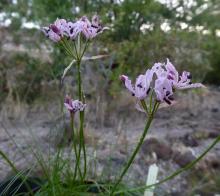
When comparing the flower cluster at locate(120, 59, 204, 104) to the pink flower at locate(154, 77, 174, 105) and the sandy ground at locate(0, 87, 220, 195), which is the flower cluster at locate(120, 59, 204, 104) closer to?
the pink flower at locate(154, 77, 174, 105)

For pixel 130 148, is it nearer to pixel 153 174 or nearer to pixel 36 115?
pixel 36 115

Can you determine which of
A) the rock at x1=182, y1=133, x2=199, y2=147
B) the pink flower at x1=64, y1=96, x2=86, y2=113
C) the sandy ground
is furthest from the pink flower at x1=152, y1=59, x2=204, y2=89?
the rock at x1=182, y1=133, x2=199, y2=147

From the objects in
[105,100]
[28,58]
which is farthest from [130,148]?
[28,58]

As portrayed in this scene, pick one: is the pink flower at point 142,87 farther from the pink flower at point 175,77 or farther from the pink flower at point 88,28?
the pink flower at point 88,28

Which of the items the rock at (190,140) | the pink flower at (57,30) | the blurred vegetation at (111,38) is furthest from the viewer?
the blurred vegetation at (111,38)

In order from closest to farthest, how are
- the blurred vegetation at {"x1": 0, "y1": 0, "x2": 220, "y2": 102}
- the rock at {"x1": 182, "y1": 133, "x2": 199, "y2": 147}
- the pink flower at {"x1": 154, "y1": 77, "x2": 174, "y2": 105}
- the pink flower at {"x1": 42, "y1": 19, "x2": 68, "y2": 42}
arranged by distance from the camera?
the pink flower at {"x1": 154, "y1": 77, "x2": 174, "y2": 105} → the pink flower at {"x1": 42, "y1": 19, "x2": 68, "y2": 42} → the rock at {"x1": 182, "y1": 133, "x2": 199, "y2": 147} → the blurred vegetation at {"x1": 0, "y1": 0, "x2": 220, "y2": 102}

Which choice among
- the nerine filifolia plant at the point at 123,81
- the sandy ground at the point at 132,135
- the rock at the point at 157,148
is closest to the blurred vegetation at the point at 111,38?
the sandy ground at the point at 132,135
